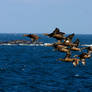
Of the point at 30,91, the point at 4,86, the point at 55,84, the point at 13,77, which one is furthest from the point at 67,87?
the point at 13,77

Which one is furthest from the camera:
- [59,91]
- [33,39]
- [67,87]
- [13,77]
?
[13,77]

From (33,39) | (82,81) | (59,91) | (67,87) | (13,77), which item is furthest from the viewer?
(13,77)

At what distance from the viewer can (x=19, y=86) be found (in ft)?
174

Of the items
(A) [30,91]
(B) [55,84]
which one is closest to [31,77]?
(B) [55,84]

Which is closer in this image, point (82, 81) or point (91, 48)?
point (91, 48)

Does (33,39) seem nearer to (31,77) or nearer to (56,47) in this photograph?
(56,47)

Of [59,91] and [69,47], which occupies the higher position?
[69,47]

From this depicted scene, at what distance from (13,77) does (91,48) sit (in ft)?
184

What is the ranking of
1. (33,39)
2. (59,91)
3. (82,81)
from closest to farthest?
(33,39) → (59,91) → (82,81)

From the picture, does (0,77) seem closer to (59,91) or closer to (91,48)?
(59,91)

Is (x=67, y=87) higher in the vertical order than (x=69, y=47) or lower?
lower

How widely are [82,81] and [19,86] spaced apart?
14.3 meters

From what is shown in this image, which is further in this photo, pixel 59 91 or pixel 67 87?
pixel 67 87

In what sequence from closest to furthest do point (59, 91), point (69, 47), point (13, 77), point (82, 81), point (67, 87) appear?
point (69, 47)
point (59, 91)
point (67, 87)
point (82, 81)
point (13, 77)
